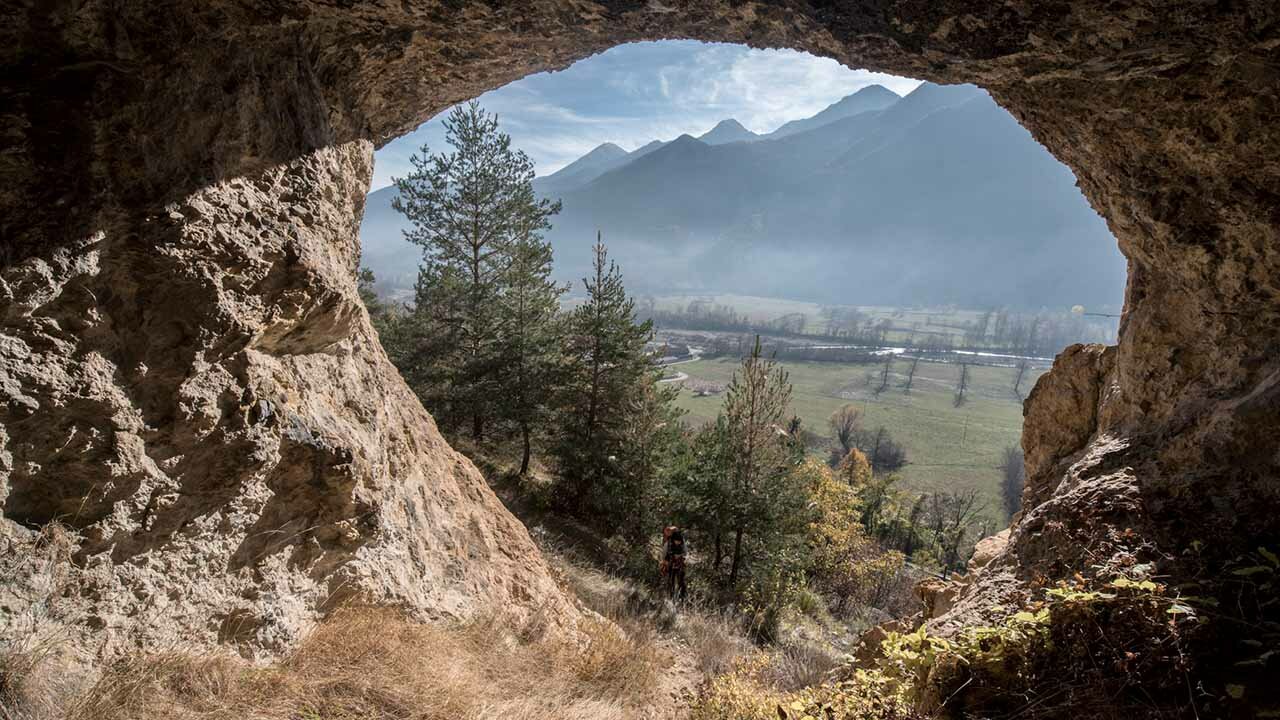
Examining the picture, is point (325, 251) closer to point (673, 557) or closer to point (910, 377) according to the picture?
point (673, 557)

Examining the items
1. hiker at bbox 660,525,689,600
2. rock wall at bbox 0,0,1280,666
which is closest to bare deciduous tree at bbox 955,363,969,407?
hiker at bbox 660,525,689,600

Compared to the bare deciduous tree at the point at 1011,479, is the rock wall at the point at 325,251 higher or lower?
higher

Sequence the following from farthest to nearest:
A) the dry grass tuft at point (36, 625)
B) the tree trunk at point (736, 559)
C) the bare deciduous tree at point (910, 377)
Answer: the bare deciduous tree at point (910, 377)
the tree trunk at point (736, 559)
the dry grass tuft at point (36, 625)

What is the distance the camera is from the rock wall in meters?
2.68

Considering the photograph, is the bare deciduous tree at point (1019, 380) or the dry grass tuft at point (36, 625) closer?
the dry grass tuft at point (36, 625)

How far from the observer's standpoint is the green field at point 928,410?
5922 centimetres

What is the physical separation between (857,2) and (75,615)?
528 cm

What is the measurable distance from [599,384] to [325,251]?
11466mm

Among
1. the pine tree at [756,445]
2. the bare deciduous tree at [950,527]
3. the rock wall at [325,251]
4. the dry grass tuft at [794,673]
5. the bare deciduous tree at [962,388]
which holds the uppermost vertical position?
the rock wall at [325,251]

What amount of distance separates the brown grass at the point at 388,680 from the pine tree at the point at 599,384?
923 cm

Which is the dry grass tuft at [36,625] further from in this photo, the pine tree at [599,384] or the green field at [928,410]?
the green field at [928,410]

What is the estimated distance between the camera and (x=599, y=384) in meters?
15.1

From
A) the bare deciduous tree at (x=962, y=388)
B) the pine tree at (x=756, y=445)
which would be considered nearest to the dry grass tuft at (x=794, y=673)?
the pine tree at (x=756, y=445)

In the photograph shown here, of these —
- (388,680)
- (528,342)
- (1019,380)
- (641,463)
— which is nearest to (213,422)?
(388,680)
